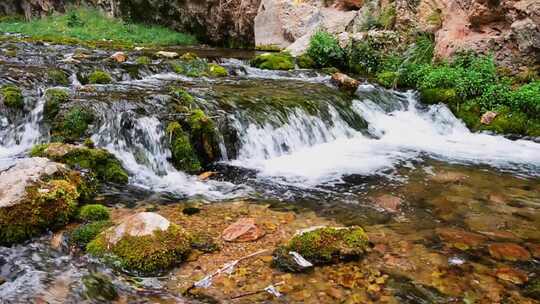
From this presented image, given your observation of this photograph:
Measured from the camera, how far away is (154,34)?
26109mm

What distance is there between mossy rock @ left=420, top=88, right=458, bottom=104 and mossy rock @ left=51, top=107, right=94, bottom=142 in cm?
806

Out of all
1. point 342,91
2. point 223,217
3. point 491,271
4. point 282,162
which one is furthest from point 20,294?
point 342,91

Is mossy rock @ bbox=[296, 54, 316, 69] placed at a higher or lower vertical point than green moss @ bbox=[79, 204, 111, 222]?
higher

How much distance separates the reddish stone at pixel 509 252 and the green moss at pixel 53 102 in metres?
6.79

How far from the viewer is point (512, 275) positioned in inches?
160

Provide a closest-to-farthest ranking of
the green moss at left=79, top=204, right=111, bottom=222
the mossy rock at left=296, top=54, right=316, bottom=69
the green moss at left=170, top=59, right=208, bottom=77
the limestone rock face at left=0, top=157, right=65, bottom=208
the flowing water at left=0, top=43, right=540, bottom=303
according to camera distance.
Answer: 1. the limestone rock face at left=0, top=157, right=65, bottom=208
2. the green moss at left=79, top=204, right=111, bottom=222
3. the flowing water at left=0, top=43, right=540, bottom=303
4. the green moss at left=170, top=59, right=208, bottom=77
5. the mossy rock at left=296, top=54, right=316, bottom=69

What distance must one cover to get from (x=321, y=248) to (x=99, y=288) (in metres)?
1.91

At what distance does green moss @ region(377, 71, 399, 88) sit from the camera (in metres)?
12.8

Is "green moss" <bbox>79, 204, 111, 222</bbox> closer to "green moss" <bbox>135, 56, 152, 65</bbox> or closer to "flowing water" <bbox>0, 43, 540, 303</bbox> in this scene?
"flowing water" <bbox>0, 43, 540, 303</bbox>

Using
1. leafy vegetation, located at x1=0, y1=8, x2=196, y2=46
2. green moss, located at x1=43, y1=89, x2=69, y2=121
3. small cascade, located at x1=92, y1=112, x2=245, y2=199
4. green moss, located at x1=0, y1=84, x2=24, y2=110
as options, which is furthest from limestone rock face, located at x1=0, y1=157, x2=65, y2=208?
leafy vegetation, located at x1=0, y1=8, x2=196, y2=46

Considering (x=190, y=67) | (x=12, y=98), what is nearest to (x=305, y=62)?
(x=190, y=67)

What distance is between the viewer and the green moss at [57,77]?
32.9 ft

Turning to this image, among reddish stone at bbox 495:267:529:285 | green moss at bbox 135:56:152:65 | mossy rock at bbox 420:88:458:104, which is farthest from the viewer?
green moss at bbox 135:56:152:65

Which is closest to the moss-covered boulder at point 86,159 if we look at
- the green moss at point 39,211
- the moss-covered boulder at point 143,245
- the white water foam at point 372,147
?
the green moss at point 39,211
